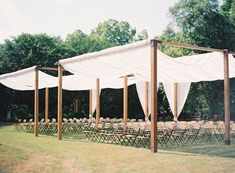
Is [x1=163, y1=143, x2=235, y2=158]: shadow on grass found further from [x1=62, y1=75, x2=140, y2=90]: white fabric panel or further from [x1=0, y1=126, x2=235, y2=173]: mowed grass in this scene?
[x1=62, y1=75, x2=140, y2=90]: white fabric panel

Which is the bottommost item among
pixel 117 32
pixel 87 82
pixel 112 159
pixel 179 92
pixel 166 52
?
pixel 112 159

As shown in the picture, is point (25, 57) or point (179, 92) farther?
point (25, 57)

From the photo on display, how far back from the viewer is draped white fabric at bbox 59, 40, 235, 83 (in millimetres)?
10766

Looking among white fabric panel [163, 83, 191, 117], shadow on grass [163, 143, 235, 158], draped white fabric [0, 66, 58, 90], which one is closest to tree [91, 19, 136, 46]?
draped white fabric [0, 66, 58, 90]

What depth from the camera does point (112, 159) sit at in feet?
29.1

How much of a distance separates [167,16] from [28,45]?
348 inches

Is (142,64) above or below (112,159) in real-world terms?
above

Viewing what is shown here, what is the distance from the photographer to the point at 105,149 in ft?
35.1

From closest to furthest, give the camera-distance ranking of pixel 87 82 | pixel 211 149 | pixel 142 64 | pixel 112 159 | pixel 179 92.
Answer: pixel 112 159
pixel 211 149
pixel 142 64
pixel 179 92
pixel 87 82

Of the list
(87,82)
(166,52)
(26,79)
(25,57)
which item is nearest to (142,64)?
(87,82)

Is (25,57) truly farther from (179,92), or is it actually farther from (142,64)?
(142,64)

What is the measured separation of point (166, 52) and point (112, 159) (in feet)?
54.9

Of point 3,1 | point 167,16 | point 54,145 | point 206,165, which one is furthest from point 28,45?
point 206,165

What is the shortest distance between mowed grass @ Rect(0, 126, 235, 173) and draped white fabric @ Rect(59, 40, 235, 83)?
93.5 inches
